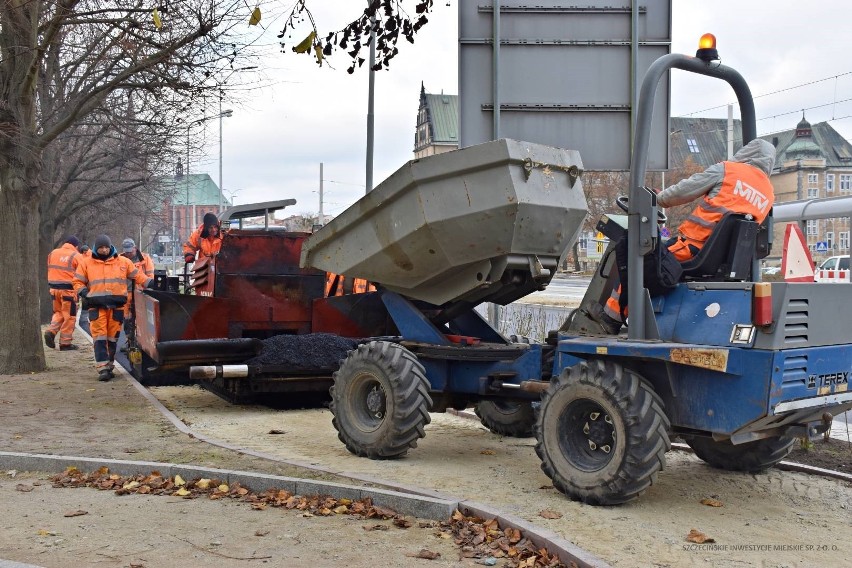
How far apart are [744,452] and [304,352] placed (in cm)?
507

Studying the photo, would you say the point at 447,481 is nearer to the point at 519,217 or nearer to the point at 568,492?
the point at 568,492

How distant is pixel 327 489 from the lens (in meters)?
6.59

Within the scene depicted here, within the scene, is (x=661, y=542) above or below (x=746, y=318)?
below

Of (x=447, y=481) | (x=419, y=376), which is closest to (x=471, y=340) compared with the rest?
(x=419, y=376)

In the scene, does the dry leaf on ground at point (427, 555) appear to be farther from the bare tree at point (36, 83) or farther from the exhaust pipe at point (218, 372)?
the bare tree at point (36, 83)

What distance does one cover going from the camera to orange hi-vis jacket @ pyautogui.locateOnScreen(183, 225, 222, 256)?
1221 cm

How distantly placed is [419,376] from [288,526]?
7.12ft

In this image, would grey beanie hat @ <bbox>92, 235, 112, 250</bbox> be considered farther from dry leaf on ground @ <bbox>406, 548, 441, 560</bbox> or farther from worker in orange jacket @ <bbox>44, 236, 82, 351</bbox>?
dry leaf on ground @ <bbox>406, 548, 441, 560</bbox>

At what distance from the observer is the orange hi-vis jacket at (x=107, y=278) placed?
44.7 ft

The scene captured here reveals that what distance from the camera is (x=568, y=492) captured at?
6.43 metres

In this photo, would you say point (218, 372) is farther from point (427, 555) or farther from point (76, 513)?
point (427, 555)

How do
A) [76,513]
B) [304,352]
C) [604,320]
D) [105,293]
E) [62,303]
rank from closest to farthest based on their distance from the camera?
[76,513], [604,320], [304,352], [105,293], [62,303]

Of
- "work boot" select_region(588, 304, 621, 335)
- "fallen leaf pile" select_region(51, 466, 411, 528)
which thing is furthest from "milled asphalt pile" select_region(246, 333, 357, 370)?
"work boot" select_region(588, 304, 621, 335)

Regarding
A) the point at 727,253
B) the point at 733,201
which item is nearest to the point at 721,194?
the point at 733,201
